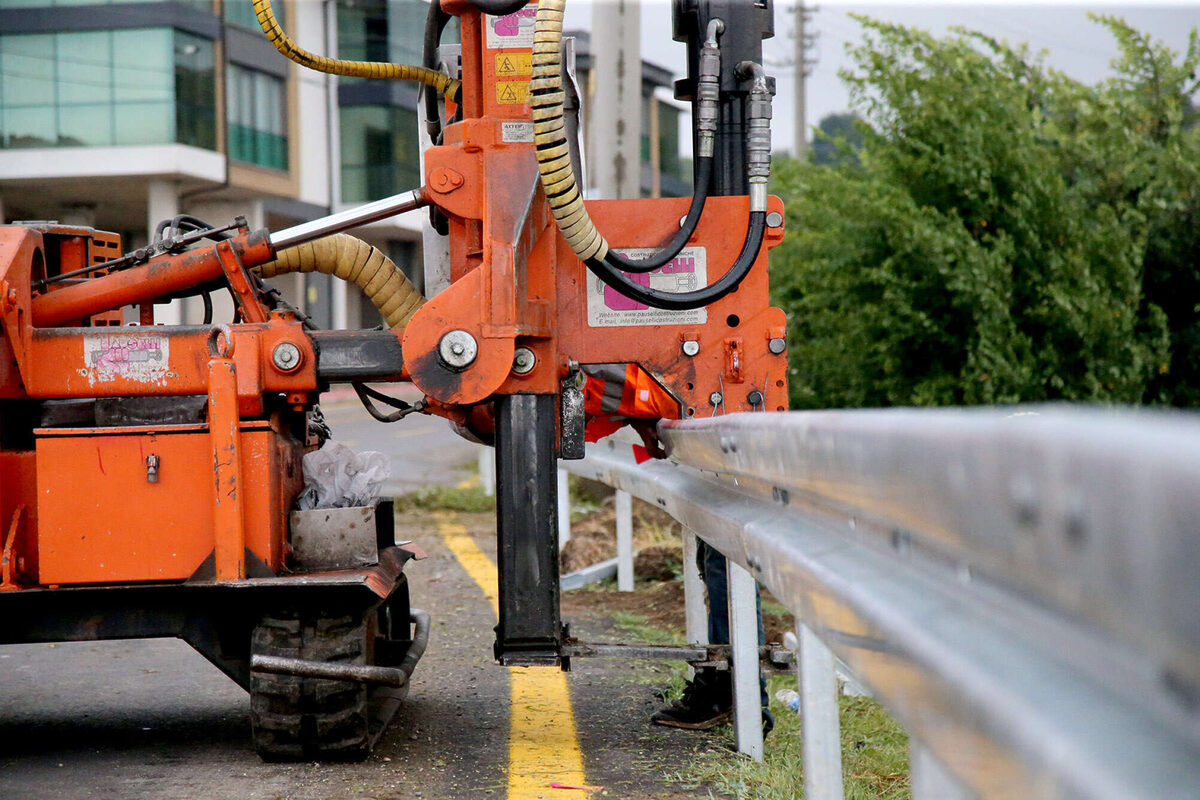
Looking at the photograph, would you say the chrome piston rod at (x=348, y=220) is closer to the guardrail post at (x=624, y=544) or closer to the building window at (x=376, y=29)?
the guardrail post at (x=624, y=544)

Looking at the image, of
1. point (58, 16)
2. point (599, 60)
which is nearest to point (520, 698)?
point (599, 60)

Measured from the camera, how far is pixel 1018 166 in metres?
10.1

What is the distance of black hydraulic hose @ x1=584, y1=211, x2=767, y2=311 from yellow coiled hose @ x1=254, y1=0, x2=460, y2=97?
1064 millimetres

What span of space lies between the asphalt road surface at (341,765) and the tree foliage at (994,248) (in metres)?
4.09

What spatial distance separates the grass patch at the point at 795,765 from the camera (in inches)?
158

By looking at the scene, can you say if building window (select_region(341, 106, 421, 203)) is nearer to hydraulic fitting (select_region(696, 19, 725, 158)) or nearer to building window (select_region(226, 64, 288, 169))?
building window (select_region(226, 64, 288, 169))

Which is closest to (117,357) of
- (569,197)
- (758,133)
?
(569,197)

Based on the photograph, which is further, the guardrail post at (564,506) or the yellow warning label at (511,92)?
the guardrail post at (564,506)

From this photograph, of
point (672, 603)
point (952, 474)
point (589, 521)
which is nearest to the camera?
point (952, 474)

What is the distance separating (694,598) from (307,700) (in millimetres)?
1709

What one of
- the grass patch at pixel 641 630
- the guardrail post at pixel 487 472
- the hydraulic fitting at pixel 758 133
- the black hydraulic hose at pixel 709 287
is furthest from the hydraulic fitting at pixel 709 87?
the guardrail post at pixel 487 472

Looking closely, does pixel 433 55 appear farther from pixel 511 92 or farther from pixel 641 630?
pixel 641 630

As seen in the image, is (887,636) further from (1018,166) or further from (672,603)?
(1018,166)

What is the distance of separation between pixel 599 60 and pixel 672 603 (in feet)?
18.9
